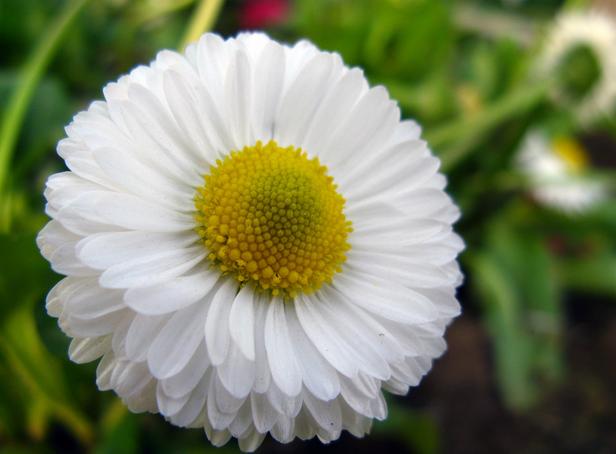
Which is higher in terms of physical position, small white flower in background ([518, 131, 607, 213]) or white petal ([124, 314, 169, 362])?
white petal ([124, 314, 169, 362])

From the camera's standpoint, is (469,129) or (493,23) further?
(493,23)

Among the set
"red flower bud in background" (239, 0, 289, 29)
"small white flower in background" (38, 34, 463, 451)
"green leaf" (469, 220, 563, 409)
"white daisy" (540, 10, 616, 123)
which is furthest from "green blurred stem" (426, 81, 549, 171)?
"red flower bud in background" (239, 0, 289, 29)

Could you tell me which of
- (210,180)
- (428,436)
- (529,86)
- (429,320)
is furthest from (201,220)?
(529,86)

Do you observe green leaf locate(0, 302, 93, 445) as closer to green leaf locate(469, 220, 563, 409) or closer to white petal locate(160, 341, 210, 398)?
white petal locate(160, 341, 210, 398)

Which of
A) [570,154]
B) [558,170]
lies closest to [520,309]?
[558,170]

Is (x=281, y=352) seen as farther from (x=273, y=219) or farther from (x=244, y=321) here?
(x=273, y=219)

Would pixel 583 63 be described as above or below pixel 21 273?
below

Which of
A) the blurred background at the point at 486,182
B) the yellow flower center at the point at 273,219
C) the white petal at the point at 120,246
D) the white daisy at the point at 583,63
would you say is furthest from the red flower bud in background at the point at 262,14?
the white petal at the point at 120,246
